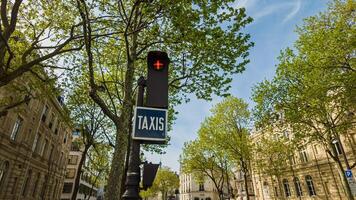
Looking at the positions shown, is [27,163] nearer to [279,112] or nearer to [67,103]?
[67,103]

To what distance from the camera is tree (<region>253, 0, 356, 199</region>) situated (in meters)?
14.6

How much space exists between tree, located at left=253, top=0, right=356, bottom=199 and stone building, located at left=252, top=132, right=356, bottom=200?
666 cm

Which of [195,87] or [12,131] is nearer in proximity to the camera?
[195,87]

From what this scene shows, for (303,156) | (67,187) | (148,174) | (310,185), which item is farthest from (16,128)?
(303,156)

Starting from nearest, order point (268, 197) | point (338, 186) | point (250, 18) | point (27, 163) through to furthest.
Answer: point (250, 18), point (27, 163), point (338, 186), point (268, 197)

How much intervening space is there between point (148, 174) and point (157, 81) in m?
1.34

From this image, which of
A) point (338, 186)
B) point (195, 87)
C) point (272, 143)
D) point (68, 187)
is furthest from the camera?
point (68, 187)

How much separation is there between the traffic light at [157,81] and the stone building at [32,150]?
13.0m

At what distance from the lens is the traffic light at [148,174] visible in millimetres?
3088

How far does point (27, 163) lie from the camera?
72.3 feet

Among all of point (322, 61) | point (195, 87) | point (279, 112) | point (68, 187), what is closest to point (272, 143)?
point (279, 112)

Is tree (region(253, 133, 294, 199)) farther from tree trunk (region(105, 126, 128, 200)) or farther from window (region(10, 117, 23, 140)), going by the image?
window (region(10, 117, 23, 140))

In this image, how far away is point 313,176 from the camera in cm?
2977

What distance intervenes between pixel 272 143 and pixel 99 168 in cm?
2464
